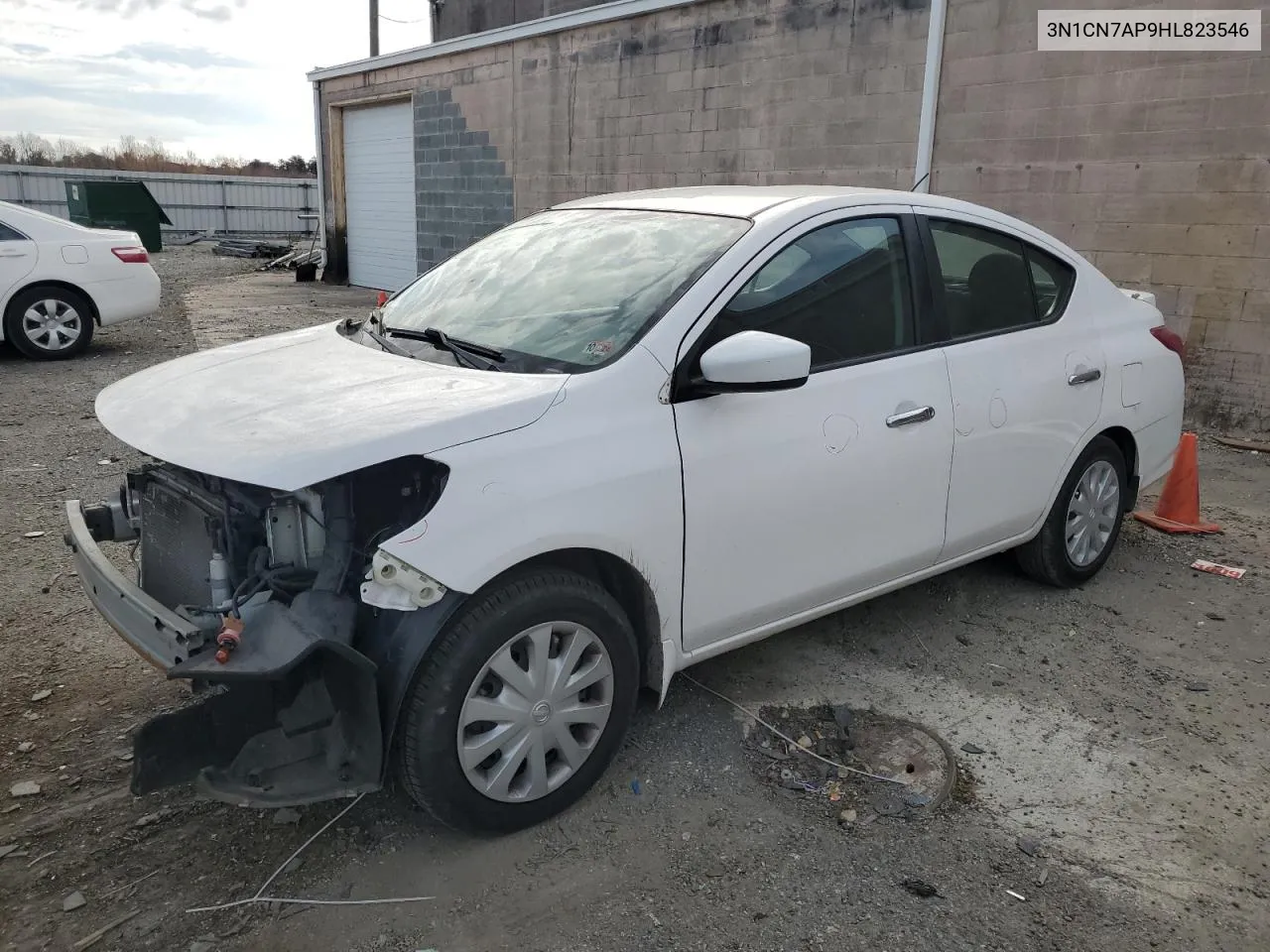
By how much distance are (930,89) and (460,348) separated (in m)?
7.19

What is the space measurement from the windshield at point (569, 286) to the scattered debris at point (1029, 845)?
5.92 feet

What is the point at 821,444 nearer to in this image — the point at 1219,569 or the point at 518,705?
the point at 518,705

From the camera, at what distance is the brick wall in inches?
291

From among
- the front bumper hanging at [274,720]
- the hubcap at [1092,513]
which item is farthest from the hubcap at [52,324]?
the hubcap at [1092,513]

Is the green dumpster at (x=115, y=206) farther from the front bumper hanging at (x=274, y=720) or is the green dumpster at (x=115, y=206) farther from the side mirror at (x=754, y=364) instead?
the side mirror at (x=754, y=364)

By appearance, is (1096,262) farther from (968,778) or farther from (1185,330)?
(968,778)

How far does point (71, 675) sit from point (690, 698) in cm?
226

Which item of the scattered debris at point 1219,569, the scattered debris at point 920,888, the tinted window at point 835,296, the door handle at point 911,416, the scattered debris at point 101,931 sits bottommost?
the scattered debris at point 101,931

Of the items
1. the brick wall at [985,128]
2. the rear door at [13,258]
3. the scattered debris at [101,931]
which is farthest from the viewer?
the rear door at [13,258]

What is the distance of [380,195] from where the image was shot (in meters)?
17.3

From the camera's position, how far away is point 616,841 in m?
2.81

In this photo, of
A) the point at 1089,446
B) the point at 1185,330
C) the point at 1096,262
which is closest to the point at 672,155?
the point at 1096,262

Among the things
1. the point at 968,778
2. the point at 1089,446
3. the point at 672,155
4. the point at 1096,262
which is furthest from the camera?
the point at 672,155

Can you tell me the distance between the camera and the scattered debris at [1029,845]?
110 inches
